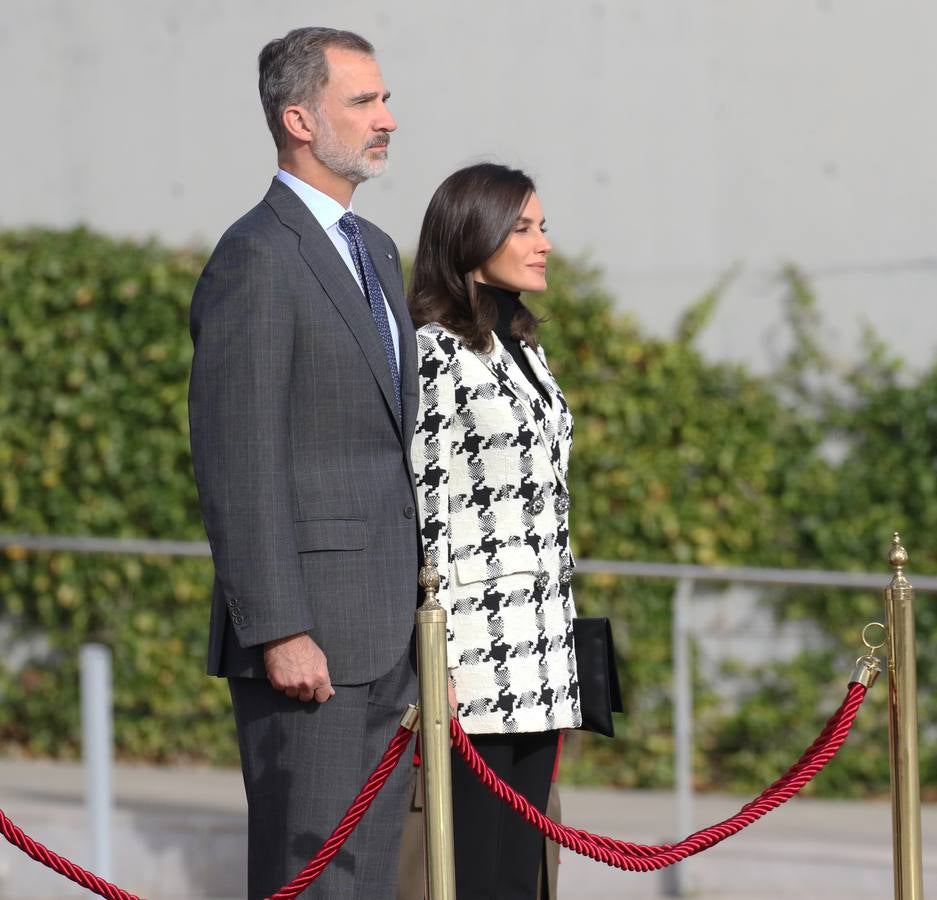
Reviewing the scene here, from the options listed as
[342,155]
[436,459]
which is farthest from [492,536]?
[342,155]

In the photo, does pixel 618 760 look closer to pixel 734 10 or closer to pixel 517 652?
pixel 734 10

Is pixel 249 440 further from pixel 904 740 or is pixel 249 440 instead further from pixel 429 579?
pixel 904 740

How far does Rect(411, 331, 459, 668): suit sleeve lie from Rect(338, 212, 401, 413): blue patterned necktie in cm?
17

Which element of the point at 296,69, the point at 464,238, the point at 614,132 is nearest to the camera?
the point at 296,69

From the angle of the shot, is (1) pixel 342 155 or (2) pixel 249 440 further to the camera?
(1) pixel 342 155

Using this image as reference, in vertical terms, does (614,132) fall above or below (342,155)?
above

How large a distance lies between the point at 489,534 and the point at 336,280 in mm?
560

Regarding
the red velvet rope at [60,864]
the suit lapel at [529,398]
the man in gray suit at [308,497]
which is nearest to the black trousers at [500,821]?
the man in gray suit at [308,497]

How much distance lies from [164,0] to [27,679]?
2.84 metres

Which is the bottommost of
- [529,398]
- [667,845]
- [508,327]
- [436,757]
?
[667,845]

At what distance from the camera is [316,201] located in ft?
10.0

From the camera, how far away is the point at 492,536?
3.23 m

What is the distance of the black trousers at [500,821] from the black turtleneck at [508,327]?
2.19 ft

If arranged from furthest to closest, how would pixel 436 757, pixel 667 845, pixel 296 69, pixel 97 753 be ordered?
pixel 97 753 → pixel 667 845 → pixel 296 69 → pixel 436 757
